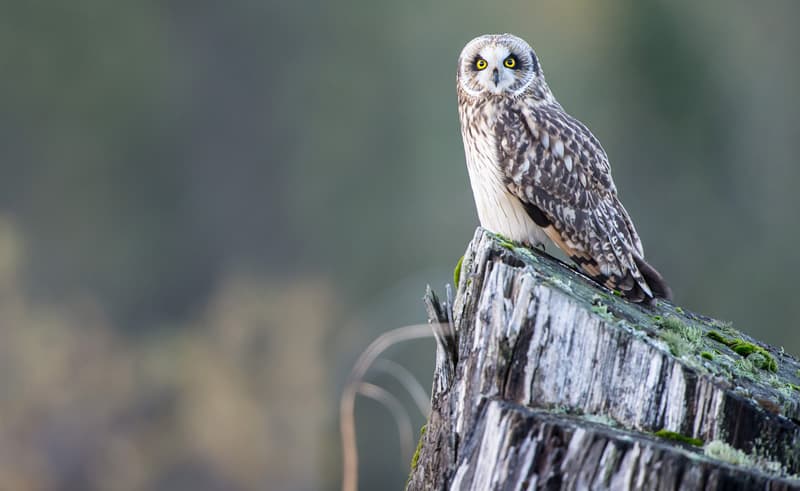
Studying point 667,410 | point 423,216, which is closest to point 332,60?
point 423,216

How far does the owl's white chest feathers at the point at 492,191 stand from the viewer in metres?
2.89

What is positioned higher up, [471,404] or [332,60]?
[332,60]

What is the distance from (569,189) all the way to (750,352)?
0.96m

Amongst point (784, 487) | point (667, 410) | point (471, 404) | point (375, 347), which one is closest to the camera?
point (784, 487)

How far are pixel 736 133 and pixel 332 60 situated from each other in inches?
151

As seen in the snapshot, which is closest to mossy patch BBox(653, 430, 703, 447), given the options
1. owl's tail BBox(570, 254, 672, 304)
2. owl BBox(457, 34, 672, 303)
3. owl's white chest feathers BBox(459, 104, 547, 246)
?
owl's tail BBox(570, 254, 672, 304)

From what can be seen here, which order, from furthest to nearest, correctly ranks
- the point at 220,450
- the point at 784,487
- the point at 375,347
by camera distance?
1. the point at 220,450
2. the point at 375,347
3. the point at 784,487

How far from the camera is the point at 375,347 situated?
2.00 metres

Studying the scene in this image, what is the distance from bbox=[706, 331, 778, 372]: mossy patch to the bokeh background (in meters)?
4.24

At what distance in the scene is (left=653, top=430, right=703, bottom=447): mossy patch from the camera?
4.79ft

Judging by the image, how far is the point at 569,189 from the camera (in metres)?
2.79

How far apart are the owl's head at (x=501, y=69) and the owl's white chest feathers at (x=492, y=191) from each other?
9 cm

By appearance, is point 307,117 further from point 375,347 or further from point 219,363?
point 375,347

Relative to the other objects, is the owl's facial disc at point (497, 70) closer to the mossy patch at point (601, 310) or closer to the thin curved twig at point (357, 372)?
the thin curved twig at point (357, 372)
